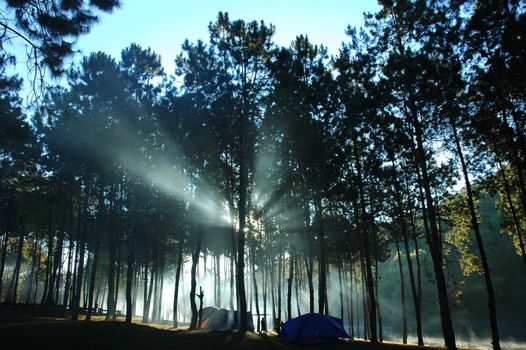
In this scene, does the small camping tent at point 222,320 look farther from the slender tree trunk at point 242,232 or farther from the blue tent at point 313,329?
the blue tent at point 313,329

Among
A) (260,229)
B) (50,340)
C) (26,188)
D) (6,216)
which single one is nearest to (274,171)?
(260,229)

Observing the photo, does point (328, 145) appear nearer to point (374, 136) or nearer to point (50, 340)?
point (374, 136)

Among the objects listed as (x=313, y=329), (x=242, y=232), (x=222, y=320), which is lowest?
(x=222, y=320)

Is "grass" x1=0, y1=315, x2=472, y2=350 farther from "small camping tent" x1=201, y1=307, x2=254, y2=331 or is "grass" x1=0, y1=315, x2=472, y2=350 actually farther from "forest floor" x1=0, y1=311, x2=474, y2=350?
"small camping tent" x1=201, y1=307, x2=254, y2=331

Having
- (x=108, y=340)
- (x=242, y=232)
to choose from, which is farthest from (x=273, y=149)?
(x=108, y=340)

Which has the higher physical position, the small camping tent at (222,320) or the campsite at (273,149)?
the campsite at (273,149)

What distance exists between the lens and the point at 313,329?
56.1ft

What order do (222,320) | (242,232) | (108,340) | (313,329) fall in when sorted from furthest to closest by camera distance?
1. (222,320)
2. (242,232)
3. (313,329)
4. (108,340)

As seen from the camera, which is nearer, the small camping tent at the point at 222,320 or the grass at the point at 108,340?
the grass at the point at 108,340

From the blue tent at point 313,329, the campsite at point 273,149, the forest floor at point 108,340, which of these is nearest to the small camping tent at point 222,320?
the campsite at point 273,149

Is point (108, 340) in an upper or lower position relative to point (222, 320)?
upper

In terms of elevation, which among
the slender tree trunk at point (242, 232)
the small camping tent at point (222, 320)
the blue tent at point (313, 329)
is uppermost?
the slender tree trunk at point (242, 232)

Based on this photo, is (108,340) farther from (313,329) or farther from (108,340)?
(313,329)

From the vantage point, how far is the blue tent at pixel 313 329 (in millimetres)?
16938
